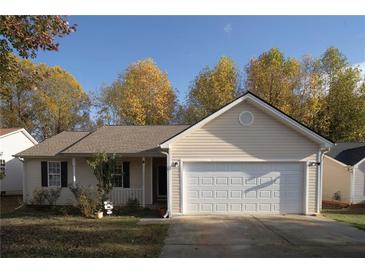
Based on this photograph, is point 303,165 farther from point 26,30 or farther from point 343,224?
point 26,30

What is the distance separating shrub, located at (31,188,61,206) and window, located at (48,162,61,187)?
22.2 inches

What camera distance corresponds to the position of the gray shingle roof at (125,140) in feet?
44.7

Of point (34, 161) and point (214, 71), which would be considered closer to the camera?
point (34, 161)

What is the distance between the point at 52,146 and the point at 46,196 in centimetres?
297

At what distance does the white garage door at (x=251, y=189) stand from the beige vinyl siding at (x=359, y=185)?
6.40 m

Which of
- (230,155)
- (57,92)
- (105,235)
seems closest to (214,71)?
(57,92)

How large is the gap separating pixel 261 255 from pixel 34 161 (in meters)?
13.0

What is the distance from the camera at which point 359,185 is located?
15.9 m

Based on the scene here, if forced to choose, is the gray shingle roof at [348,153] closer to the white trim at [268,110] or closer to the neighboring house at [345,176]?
the neighboring house at [345,176]

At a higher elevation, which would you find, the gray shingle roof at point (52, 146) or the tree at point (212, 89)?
the tree at point (212, 89)

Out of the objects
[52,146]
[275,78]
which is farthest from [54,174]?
[275,78]

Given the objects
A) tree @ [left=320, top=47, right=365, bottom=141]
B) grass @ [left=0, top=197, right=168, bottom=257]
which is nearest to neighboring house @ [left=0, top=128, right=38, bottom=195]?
grass @ [left=0, top=197, right=168, bottom=257]

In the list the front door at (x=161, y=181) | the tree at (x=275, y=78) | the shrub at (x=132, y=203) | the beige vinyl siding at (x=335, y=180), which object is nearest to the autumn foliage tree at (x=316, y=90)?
A: the tree at (x=275, y=78)

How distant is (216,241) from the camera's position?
7727 millimetres
